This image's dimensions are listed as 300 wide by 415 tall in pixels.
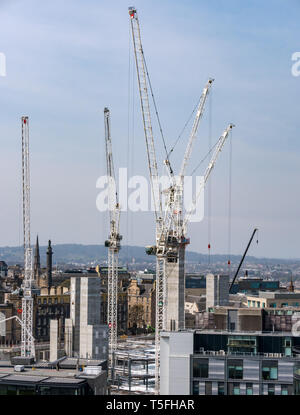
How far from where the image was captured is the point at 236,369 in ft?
195

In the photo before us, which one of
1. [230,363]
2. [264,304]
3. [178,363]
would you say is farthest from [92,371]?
[264,304]

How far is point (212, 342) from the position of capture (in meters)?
61.3

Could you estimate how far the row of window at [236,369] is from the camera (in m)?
59.1

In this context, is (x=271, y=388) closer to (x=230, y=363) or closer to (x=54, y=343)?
(x=230, y=363)

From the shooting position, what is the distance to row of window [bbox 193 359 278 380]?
194 feet

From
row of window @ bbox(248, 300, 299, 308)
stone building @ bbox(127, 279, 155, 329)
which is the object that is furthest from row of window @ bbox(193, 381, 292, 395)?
stone building @ bbox(127, 279, 155, 329)

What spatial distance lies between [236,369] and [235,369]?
9 cm

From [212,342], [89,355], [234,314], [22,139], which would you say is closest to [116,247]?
[22,139]

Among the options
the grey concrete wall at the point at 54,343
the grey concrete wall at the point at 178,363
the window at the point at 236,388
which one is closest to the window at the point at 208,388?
the grey concrete wall at the point at 178,363

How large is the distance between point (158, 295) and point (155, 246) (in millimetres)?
6159

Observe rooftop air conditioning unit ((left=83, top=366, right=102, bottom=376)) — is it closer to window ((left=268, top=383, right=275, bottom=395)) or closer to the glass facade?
the glass facade

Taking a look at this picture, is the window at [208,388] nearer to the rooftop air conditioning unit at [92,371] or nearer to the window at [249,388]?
the window at [249,388]
